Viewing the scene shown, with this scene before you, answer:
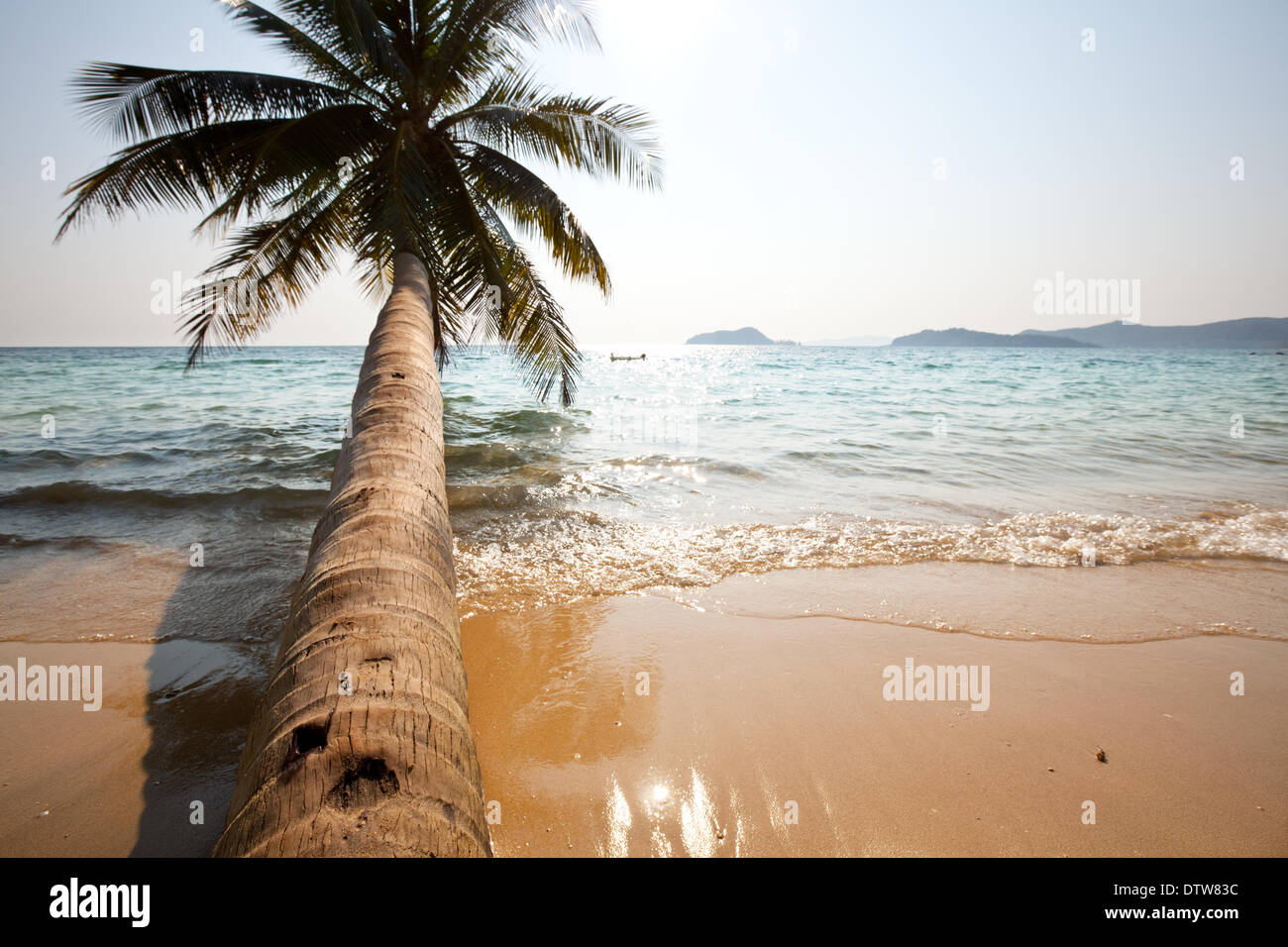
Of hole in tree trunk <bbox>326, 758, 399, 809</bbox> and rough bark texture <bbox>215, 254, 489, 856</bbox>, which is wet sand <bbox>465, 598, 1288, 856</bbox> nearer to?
rough bark texture <bbox>215, 254, 489, 856</bbox>

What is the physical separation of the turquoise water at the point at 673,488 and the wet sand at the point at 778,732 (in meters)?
0.74

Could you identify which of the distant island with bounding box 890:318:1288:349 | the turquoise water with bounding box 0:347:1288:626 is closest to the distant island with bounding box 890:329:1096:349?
the distant island with bounding box 890:318:1288:349

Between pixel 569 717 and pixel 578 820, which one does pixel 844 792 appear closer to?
pixel 578 820

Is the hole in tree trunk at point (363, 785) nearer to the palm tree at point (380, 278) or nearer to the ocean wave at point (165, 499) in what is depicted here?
the palm tree at point (380, 278)

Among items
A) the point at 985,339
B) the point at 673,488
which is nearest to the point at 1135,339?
the point at 985,339

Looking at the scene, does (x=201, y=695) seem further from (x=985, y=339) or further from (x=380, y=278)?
(x=985, y=339)

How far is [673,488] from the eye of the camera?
7.68 meters

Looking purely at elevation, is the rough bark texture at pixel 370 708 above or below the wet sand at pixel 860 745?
above

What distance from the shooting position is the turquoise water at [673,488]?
5.29 metres

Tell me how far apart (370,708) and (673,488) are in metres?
6.20

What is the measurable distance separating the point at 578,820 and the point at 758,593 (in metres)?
2.47

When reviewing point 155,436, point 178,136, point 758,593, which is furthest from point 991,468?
point 155,436

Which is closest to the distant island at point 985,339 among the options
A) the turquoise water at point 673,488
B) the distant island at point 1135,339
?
the distant island at point 1135,339

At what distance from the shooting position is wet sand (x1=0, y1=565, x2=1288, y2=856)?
229 cm
